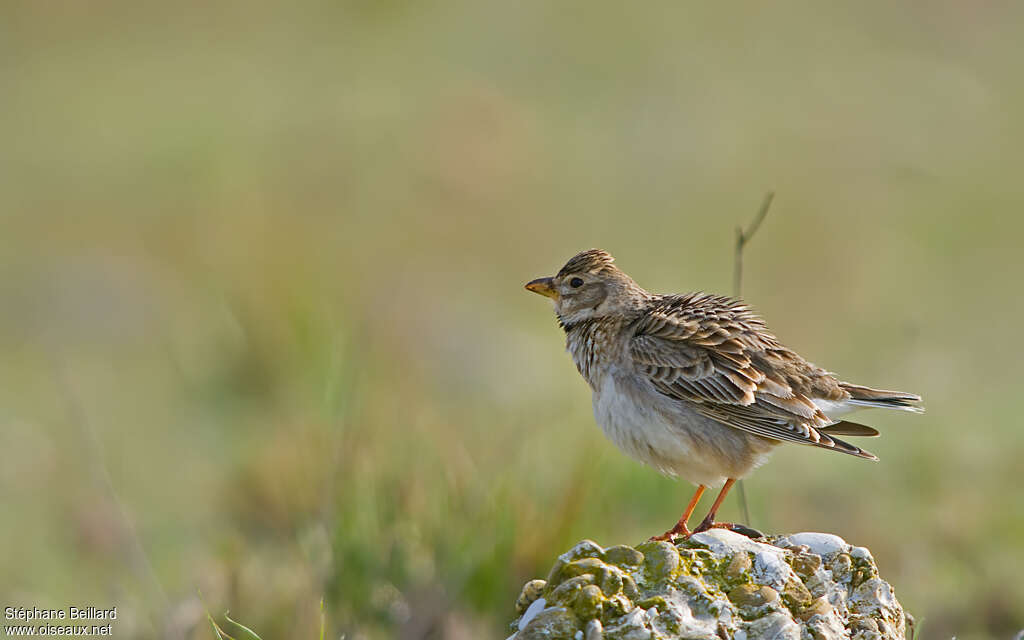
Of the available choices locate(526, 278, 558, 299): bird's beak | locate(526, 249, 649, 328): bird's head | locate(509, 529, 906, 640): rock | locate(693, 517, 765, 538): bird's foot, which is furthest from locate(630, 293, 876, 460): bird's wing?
locate(509, 529, 906, 640): rock

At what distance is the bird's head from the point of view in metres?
5.45

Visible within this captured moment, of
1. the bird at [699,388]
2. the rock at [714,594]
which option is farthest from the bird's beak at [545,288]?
the rock at [714,594]

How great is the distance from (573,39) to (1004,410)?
11990 mm

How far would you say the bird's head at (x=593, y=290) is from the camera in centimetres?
545

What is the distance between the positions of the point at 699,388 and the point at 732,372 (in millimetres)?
150

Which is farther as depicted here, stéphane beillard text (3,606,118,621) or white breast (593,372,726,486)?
stéphane beillard text (3,606,118,621)

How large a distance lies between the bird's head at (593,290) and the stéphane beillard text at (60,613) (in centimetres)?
280

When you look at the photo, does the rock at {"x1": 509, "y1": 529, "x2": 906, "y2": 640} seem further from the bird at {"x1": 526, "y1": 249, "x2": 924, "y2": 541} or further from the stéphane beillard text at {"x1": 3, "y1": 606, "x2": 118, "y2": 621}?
the stéphane beillard text at {"x1": 3, "y1": 606, "x2": 118, "y2": 621}

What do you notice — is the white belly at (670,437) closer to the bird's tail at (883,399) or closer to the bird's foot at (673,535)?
the bird's foot at (673,535)

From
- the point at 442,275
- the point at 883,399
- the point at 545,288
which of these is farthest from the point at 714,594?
the point at 442,275

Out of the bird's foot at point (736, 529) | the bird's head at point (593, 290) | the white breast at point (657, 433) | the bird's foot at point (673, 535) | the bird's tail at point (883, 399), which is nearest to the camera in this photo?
the bird's foot at point (673, 535)

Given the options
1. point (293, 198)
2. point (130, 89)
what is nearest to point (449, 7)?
point (130, 89)

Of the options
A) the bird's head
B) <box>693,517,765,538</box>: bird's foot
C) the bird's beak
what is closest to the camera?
<box>693,517,765,538</box>: bird's foot

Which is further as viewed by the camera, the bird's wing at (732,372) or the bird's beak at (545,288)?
the bird's beak at (545,288)
